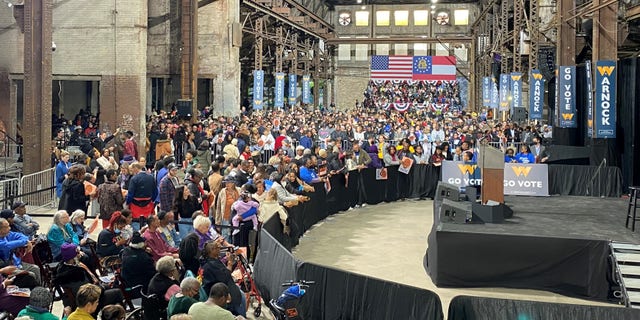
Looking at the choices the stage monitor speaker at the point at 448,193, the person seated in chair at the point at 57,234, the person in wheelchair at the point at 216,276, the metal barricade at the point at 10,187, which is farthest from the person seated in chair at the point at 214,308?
the metal barricade at the point at 10,187

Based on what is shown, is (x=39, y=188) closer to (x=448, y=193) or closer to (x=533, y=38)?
(x=448, y=193)

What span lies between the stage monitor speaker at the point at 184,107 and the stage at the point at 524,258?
55.7 feet

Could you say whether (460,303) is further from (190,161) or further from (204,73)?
(204,73)

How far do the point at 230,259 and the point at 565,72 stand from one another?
1786 centimetres

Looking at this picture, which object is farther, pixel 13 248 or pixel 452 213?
pixel 452 213

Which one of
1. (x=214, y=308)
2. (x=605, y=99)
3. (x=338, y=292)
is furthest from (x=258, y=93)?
(x=214, y=308)

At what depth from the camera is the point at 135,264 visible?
29.8 feet

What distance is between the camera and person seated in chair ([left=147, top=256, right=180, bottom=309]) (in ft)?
27.0

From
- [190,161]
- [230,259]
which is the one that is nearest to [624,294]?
[230,259]

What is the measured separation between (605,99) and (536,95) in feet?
28.6

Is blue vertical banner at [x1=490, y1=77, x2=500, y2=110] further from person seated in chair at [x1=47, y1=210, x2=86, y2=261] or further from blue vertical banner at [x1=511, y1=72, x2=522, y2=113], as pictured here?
person seated in chair at [x1=47, y1=210, x2=86, y2=261]

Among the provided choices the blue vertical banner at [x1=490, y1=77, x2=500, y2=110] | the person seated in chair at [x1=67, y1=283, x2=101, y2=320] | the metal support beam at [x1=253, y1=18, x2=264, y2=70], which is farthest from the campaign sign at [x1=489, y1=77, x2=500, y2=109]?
the person seated in chair at [x1=67, y1=283, x2=101, y2=320]

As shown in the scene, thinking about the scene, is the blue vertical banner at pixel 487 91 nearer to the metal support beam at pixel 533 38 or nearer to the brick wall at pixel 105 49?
the metal support beam at pixel 533 38

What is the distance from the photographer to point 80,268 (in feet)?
28.7
